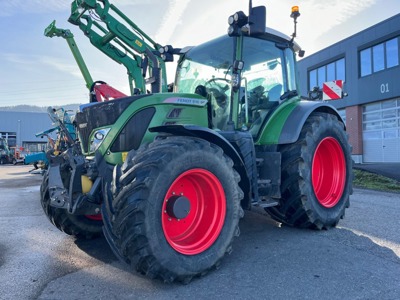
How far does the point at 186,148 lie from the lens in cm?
295

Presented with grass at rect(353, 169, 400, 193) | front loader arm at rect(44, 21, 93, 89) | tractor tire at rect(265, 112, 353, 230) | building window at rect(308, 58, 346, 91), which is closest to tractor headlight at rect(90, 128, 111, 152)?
tractor tire at rect(265, 112, 353, 230)

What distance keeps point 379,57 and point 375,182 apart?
11.7 meters

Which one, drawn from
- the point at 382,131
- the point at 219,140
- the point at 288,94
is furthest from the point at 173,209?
the point at 382,131

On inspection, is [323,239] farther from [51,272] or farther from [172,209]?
[51,272]

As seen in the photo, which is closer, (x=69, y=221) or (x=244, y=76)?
(x=69, y=221)

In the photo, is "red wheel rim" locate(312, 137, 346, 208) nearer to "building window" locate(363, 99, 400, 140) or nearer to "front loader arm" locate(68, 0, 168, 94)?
"front loader arm" locate(68, 0, 168, 94)

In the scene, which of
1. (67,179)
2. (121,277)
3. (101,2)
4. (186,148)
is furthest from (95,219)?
(101,2)

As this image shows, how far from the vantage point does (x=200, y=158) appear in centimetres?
304

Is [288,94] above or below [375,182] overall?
above

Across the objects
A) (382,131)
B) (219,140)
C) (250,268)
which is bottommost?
(250,268)

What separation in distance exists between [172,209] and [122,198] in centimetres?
51

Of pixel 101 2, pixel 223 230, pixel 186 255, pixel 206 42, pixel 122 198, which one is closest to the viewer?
pixel 122 198

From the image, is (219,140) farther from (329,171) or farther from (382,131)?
(382,131)

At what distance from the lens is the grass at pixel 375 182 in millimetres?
8281
